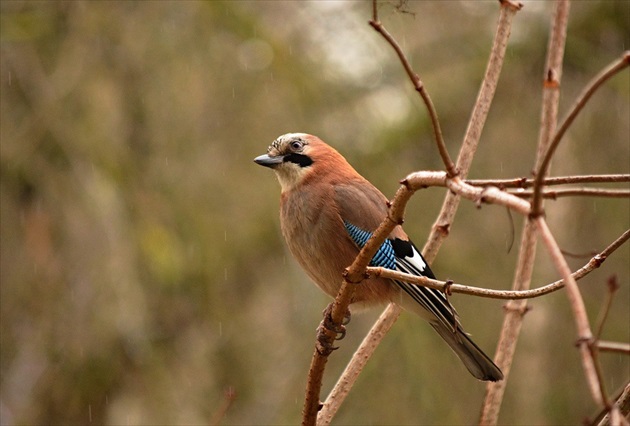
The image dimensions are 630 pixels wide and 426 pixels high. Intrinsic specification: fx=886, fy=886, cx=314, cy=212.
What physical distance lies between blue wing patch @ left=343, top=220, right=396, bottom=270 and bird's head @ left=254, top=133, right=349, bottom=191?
0.40 meters

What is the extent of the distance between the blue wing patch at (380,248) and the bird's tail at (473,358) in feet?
1.39

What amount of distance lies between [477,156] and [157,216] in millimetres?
2725

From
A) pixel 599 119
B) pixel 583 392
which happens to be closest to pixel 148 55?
pixel 599 119

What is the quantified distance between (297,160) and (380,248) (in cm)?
73

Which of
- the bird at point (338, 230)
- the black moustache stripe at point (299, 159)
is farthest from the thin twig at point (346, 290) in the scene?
the black moustache stripe at point (299, 159)

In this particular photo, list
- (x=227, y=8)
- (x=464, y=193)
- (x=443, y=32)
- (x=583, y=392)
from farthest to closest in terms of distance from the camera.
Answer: (x=443, y=32), (x=583, y=392), (x=227, y=8), (x=464, y=193)

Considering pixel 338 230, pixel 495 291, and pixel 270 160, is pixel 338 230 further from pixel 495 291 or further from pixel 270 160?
pixel 495 291

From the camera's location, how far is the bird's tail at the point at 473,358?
376 cm

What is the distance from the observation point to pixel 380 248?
4.53m

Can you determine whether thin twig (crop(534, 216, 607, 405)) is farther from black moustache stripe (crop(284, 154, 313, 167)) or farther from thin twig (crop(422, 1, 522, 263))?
black moustache stripe (crop(284, 154, 313, 167))

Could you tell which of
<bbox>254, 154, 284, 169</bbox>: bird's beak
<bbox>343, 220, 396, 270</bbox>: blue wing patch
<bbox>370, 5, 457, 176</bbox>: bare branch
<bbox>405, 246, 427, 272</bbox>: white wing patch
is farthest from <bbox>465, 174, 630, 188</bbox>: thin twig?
<bbox>254, 154, 284, 169</bbox>: bird's beak

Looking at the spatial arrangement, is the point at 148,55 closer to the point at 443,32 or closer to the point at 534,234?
the point at 443,32

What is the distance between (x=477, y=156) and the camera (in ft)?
23.2

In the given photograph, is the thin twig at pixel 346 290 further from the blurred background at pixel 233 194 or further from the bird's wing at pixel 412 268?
the blurred background at pixel 233 194
